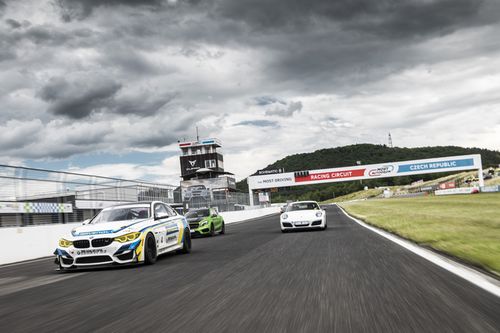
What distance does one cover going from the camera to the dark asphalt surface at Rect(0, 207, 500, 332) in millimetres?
4383

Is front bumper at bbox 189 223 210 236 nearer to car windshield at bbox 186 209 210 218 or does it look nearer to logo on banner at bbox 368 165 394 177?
car windshield at bbox 186 209 210 218

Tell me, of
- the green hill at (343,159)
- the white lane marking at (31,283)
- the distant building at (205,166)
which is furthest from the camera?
the green hill at (343,159)

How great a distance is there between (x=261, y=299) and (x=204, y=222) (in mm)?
15808

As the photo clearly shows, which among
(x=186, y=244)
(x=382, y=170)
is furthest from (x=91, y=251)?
(x=382, y=170)

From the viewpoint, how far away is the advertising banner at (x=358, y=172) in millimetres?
87188

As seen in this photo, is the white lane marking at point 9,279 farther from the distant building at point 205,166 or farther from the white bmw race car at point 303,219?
the distant building at point 205,166

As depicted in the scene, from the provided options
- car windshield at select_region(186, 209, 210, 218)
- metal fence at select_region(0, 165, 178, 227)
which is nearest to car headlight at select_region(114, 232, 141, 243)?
metal fence at select_region(0, 165, 178, 227)

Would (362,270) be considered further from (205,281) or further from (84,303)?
(84,303)

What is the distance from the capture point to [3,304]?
253 inches

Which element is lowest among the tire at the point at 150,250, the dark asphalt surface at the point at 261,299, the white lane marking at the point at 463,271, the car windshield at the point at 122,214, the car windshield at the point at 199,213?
the white lane marking at the point at 463,271

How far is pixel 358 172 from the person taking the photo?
3583 inches

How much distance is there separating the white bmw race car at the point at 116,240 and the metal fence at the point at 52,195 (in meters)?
4.90

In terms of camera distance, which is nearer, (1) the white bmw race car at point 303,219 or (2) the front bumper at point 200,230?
(1) the white bmw race car at point 303,219

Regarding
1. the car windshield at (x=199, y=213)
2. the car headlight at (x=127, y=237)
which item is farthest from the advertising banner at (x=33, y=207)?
the car headlight at (x=127, y=237)
